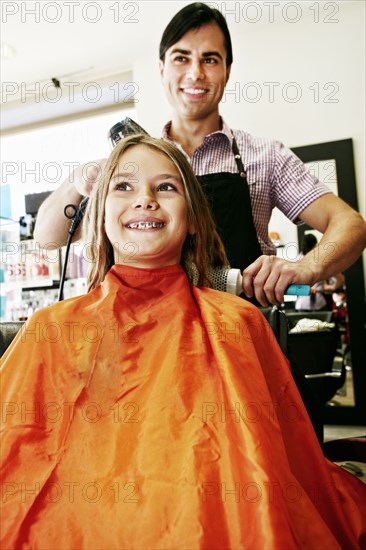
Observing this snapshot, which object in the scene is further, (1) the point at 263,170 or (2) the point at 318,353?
(2) the point at 318,353

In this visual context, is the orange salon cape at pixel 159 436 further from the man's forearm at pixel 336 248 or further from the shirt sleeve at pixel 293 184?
the shirt sleeve at pixel 293 184

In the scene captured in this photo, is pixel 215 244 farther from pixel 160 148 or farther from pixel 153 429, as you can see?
pixel 153 429

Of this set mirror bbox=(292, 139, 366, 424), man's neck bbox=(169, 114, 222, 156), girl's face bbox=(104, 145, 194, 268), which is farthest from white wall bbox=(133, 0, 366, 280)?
girl's face bbox=(104, 145, 194, 268)

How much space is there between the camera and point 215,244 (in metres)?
1.48

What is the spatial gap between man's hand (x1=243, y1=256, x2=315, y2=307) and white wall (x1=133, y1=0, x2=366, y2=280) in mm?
2087

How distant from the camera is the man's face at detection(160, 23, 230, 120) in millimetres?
1733

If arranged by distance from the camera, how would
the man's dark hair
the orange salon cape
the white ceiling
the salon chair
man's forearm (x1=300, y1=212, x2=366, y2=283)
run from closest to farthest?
1. the orange salon cape
2. man's forearm (x1=300, y1=212, x2=366, y2=283)
3. the man's dark hair
4. the salon chair
5. the white ceiling

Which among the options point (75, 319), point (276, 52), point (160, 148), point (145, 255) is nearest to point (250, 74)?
point (276, 52)

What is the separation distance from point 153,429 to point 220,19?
149cm

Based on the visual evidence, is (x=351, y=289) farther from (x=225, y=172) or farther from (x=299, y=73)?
(x=225, y=172)

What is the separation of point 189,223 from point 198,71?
25.6 inches

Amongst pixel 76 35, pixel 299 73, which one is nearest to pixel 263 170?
pixel 299 73

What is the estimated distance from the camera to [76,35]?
3.49 metres

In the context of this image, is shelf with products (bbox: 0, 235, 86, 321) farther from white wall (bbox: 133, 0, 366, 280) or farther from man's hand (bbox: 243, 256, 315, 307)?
man's hand (bbox: 243, 256, 315, 307)
